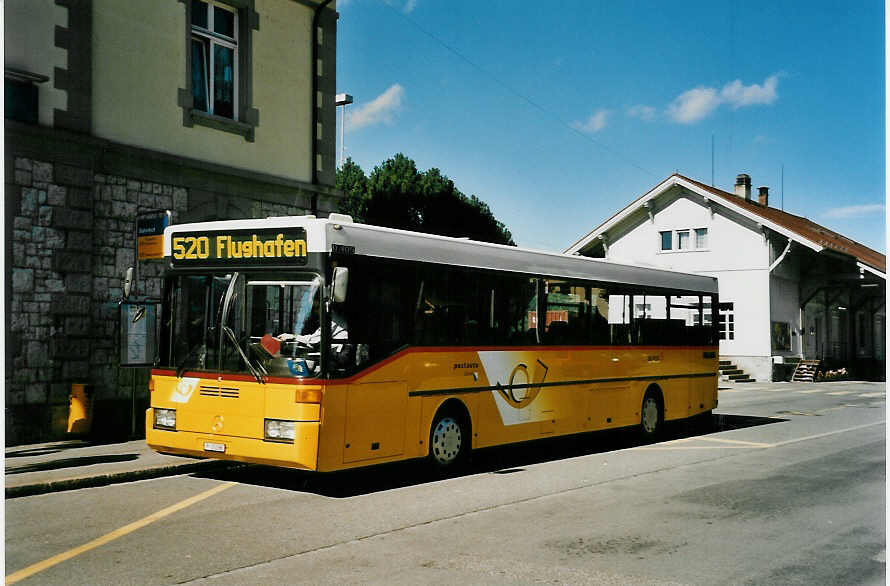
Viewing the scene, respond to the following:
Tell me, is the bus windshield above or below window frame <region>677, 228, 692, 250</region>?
below

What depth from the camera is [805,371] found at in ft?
122

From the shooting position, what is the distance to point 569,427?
12.8 m

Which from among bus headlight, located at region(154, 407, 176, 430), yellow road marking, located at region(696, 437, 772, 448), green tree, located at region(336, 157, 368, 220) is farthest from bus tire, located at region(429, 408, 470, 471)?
green tree, located at region(336, 157, 368, 220)

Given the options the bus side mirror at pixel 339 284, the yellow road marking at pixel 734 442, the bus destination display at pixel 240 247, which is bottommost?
the yellow road marking at pixel 734 442

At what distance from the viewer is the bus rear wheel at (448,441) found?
1050 cm

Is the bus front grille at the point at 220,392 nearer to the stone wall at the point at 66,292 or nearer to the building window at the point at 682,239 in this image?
the stone wall at the point at 66,292

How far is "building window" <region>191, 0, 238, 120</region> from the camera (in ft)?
51.6

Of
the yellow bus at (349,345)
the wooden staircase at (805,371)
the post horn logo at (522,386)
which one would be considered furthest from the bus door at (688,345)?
the wooden staircase at (805,371)

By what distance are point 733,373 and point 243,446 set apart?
30.2m

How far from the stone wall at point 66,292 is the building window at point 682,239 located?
29.2 meters

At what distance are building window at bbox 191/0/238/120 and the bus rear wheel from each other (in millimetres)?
8073

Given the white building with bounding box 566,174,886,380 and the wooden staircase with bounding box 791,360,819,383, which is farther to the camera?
the wooden staircase with bounding box 791,360,819,383

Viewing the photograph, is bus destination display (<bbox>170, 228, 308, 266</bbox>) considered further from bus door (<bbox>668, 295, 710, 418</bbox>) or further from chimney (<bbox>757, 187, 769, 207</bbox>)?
chimney (<bbox>757, 187, 769, 207</bbox>)

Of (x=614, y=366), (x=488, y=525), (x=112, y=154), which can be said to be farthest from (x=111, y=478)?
(x=614, y=366)
